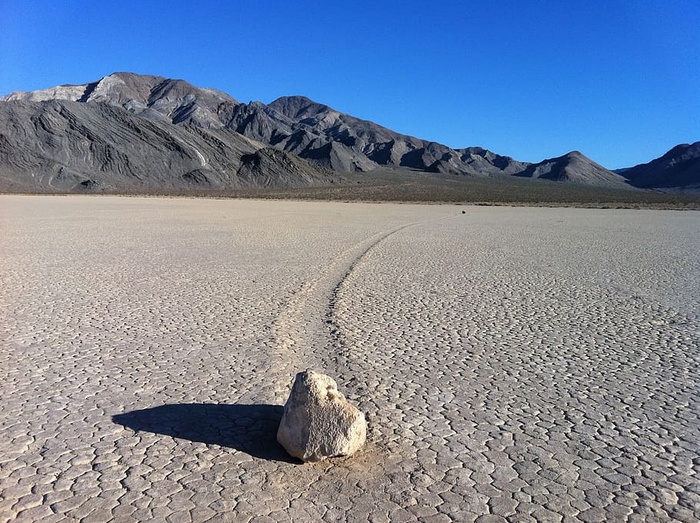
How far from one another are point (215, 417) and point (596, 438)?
111 inches

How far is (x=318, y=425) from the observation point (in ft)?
13.2

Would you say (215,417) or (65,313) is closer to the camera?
(215,417)

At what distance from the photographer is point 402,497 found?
11.8 feet

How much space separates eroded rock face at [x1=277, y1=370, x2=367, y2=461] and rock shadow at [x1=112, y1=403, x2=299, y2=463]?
0.14 meters

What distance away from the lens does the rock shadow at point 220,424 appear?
4.26 meters

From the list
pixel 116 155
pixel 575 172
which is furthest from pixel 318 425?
pixel 575 172

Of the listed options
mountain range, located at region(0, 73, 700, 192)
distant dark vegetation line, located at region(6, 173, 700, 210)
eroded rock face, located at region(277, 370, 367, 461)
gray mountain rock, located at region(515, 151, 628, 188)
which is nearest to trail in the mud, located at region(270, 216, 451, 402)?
eroded rock face, located at region(277, 370, 367, 461)

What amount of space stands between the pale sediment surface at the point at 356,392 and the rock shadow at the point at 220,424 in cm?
2

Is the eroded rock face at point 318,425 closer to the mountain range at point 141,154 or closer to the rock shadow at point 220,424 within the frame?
the rock shadow at point 220,424

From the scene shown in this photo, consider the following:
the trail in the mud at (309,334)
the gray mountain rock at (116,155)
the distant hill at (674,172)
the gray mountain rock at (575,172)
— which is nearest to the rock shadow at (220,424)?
the trail in the mud at (309,334)

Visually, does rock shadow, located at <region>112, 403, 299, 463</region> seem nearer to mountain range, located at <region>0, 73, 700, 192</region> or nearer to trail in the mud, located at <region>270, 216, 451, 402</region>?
trail in the mud, located at <region>270, 216, 451, 402</region>

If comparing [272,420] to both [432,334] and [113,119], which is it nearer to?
[432,334]

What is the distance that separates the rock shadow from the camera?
4258 mm

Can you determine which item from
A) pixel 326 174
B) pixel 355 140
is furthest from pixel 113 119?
pixel 355 140
